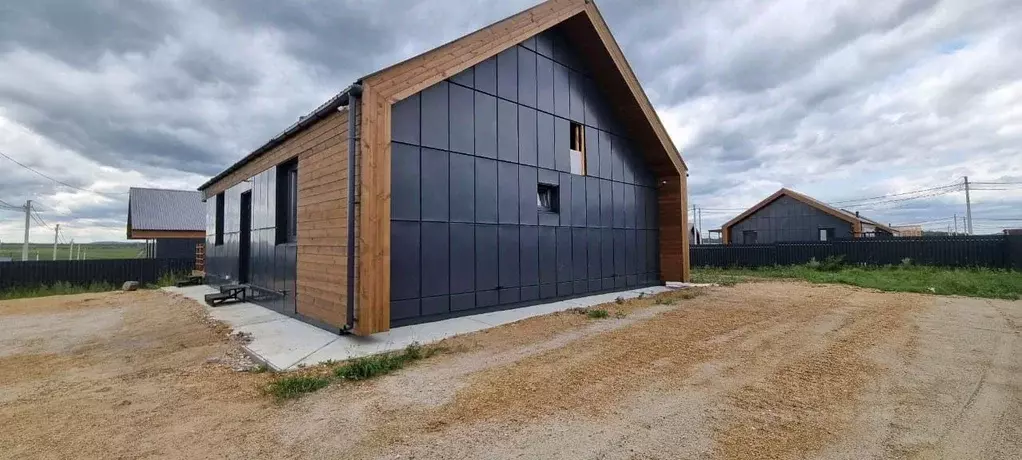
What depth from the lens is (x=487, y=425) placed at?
343 centimetres

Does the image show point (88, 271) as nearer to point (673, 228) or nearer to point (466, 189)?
point (466, 189)

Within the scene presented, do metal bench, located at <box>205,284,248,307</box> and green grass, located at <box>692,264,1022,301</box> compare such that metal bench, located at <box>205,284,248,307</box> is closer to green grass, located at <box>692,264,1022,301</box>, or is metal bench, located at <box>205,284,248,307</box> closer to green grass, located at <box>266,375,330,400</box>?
green grass, located at <box>266,375,330,400</box>

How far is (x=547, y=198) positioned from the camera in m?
10.4

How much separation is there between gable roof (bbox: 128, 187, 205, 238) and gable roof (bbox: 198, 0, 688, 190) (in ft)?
40.3

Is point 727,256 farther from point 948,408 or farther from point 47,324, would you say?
point 47,324

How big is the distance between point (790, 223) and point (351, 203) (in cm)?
2602

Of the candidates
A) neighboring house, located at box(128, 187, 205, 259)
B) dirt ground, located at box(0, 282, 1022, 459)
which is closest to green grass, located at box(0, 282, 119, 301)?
neighboring house, located at box(128, 187, 205, 259)

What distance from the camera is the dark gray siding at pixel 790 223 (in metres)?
23.5

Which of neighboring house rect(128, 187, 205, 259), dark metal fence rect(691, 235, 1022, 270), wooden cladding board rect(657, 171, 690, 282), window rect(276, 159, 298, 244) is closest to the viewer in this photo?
window rect(276, 159, 298, 244)

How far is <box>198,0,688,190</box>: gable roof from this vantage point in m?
6.94

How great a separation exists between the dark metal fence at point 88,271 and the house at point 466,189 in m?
5.81

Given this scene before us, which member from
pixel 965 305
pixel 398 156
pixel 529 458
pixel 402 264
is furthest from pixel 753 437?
pixel 965 305

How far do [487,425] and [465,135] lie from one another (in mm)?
5962

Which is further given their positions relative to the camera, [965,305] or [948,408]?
[965,305]
